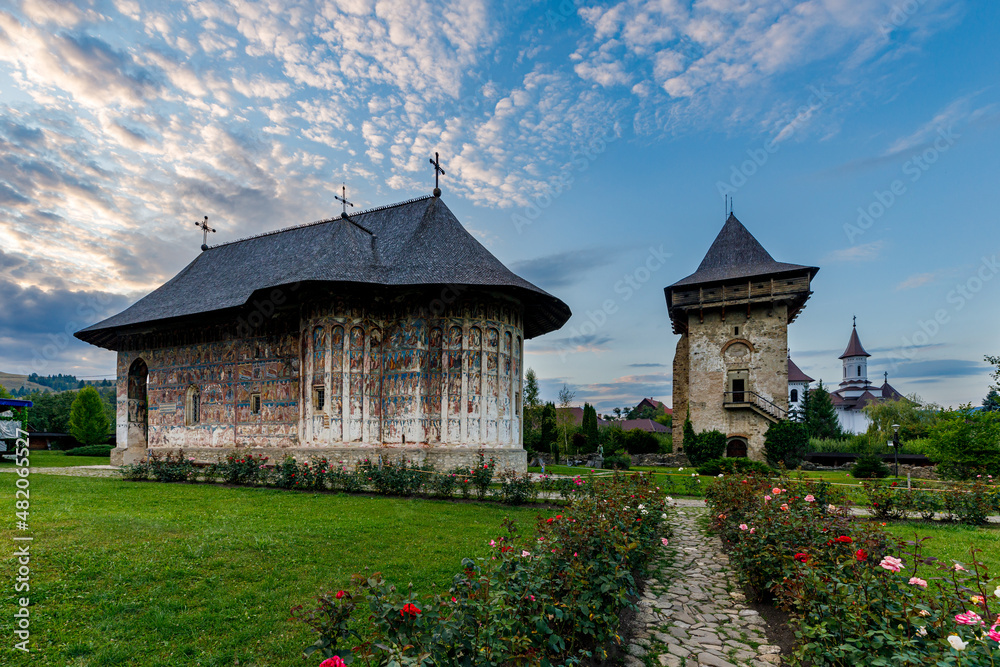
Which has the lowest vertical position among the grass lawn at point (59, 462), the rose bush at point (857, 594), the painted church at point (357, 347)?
the grass lawn at point (59, 462)

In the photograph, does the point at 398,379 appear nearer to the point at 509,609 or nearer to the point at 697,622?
the point at 697,622

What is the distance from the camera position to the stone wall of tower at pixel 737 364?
24.4 m

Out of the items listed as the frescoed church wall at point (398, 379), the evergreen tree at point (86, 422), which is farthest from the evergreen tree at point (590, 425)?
the evergreen tree at point (86, 422)

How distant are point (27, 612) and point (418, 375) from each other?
1094 centimetres

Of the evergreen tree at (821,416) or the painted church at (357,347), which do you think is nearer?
the painted church at (357,347)

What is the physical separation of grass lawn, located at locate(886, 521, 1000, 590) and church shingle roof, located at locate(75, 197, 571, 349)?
32.2 ft

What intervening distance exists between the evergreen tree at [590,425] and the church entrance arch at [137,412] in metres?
21.7

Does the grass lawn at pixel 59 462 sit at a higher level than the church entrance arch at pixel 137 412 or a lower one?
lower

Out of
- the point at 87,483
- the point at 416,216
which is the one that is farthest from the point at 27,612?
the point at 416,216

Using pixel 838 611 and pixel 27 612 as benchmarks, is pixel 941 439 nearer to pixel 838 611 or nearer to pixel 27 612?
pixel 838 611

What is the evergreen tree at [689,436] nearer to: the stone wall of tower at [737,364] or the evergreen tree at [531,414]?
the stone wall of tower at [737,364]

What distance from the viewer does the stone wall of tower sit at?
79.9 feet

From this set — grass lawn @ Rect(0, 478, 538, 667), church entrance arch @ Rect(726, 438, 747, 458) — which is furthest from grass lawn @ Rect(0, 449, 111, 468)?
church entrance arch @ Rect(726, 438, 747, 458)

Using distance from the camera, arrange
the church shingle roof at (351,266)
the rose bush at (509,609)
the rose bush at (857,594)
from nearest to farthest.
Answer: the rose bush at (509,609), the rose bush at (857,594), the church shingle roof at (351,266)
